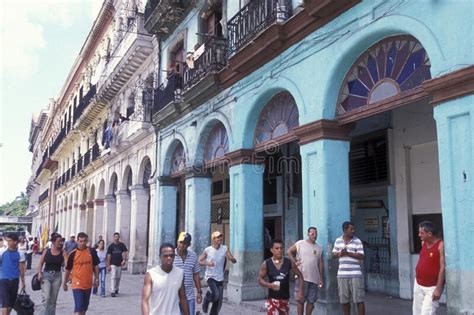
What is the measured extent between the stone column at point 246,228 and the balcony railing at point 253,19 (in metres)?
2.41

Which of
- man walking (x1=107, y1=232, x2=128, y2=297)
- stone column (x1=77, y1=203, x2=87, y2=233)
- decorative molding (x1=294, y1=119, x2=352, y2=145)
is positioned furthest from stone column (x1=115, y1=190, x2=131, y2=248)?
decorative molding (x1=294, y1=119, x2=352, y2=145)

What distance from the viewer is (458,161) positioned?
226 inches

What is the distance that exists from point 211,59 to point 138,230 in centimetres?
821

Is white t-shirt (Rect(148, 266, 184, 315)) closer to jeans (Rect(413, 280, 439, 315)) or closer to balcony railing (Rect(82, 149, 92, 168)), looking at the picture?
jeans (Rect(413, 280, 439, 315))

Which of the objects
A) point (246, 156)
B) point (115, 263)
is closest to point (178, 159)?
point (115, 263)

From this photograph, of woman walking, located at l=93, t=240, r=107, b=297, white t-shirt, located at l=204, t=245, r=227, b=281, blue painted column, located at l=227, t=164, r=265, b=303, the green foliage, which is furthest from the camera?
the green foliage

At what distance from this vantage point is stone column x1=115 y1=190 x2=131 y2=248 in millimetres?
19672

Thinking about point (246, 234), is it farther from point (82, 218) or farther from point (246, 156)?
point (82, 218)

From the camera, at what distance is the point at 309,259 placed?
772 cm

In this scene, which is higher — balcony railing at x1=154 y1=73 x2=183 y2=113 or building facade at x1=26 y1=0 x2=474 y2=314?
balcony railing at x1=154 y1=73 x2=183 y2=113

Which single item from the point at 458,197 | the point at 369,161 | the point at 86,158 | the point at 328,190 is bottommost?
the point at 458,197

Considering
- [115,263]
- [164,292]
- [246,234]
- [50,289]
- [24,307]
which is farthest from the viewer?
[115,263]

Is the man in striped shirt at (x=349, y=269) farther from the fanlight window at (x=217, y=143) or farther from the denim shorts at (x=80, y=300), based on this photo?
the fanlight window at (x=217, y=143)

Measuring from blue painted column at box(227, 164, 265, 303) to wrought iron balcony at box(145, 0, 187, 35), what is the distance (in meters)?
6.13
